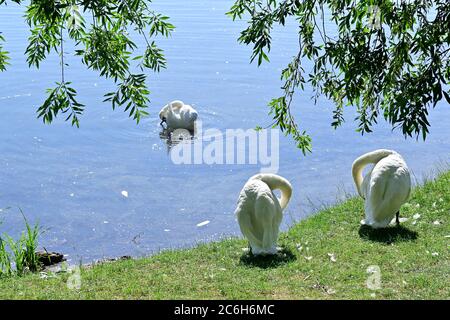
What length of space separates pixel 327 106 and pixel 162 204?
27.8 ft

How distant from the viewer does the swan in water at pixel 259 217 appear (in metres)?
9.52

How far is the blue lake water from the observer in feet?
41.5

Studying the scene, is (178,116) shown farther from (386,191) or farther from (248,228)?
(248,228)

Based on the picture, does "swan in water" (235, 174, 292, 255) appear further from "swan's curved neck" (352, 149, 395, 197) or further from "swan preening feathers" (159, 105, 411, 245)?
"swan's curved neck" (352, 149, 395, 197)

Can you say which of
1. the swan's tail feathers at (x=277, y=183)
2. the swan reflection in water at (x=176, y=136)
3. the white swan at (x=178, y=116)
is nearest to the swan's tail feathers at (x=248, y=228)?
the swan's tail feathers at (x=277, y=183)

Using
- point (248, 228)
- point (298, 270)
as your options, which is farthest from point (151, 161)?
point (298, 270)

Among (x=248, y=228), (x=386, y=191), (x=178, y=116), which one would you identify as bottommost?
(x=248, y=228)

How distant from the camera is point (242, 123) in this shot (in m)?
18.6

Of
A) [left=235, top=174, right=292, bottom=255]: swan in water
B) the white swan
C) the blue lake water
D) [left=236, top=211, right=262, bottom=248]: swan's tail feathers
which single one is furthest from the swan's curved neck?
the white swan

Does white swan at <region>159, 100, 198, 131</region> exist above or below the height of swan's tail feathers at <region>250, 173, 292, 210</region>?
above

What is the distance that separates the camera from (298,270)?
29.7 ft

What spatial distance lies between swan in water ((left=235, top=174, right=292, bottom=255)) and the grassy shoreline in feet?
0.65

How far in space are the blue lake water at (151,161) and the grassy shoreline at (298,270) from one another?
6.13 feet

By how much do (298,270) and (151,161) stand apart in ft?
24.8
